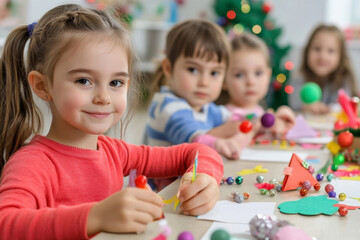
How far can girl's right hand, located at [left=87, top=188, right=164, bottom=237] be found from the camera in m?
0.62

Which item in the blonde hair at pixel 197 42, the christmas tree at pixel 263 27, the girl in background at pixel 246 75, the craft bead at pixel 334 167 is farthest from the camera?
the christmas tree at pixel 263 27

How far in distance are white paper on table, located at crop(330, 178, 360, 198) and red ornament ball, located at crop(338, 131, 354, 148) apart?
273 millimetres

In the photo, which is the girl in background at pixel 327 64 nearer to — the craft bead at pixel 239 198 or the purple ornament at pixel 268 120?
the purple ornament at pixel 268 120

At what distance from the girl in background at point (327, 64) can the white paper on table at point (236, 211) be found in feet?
7.26

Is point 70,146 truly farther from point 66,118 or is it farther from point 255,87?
point 255,87

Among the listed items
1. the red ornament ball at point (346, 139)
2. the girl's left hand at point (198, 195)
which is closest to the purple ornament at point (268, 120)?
the red ornament ball at point (346, 139)

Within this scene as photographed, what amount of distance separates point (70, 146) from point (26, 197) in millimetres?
183

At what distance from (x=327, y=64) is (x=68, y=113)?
2.57 metres

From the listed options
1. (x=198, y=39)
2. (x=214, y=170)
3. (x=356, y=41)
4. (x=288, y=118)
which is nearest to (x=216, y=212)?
(x=214, y=170)

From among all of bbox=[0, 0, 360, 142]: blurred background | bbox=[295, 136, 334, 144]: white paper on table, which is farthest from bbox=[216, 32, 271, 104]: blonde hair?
bbox=[295, 136, 334, 144]: white paper on table

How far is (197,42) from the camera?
58.7 inches

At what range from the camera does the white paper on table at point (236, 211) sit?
0.72m

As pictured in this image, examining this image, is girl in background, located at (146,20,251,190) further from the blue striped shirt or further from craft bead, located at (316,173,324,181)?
craft bead, located at (316,173,324,181)

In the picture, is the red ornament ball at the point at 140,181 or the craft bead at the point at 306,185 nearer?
the red ornament ball at the point at 140,181
